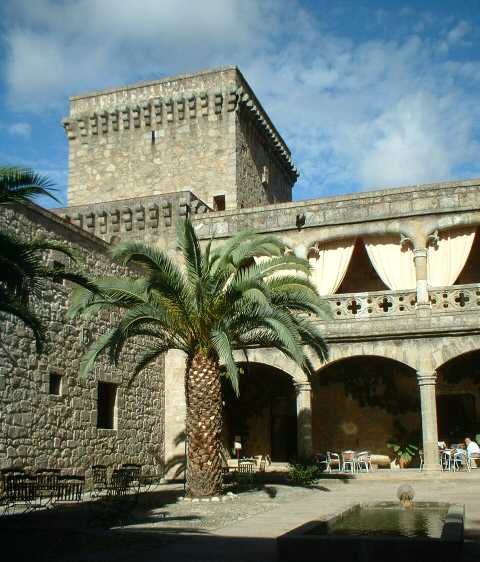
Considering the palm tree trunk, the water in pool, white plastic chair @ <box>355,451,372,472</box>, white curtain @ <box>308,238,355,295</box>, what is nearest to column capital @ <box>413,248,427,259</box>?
white curtain @ <box>308,238,355,295</box>

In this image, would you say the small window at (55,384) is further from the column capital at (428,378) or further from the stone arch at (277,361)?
the column capital at (428,378)

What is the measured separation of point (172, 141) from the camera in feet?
87.4

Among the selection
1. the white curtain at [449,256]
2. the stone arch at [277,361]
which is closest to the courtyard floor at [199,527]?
the stone arch at [277,361]

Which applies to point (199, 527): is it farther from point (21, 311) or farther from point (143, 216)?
point (143, 216)

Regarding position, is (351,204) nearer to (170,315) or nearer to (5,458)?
(170,315)

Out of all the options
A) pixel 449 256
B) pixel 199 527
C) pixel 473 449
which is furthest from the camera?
pixel 449 256

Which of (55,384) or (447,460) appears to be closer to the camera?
(55,384)

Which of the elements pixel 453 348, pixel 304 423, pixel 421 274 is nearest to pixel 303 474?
pixel 304 423

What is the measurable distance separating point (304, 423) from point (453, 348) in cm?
406

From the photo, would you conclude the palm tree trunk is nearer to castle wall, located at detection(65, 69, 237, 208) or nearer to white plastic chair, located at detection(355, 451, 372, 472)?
white plastic chair, located at detection(355, 451, 372, 472)

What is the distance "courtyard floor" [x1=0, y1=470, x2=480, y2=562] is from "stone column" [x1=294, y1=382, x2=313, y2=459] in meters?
2.53

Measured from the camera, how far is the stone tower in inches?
1021

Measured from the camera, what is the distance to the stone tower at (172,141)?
85.0 feet

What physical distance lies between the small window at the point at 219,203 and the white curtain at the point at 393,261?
715cm
